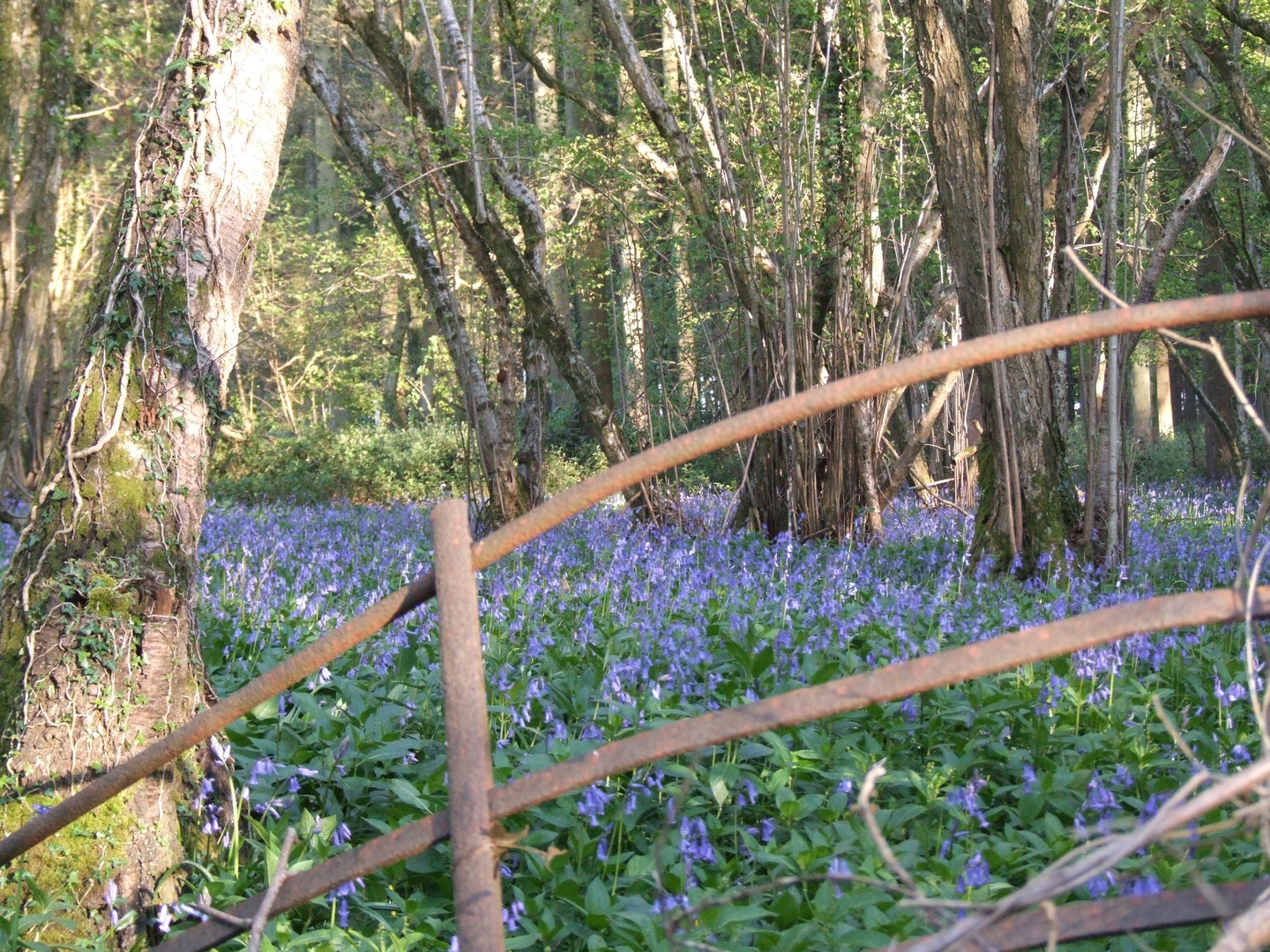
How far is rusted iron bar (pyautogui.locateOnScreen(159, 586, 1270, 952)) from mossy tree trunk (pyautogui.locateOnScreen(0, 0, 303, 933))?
1737 mm

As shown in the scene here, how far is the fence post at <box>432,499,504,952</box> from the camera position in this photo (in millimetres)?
1538

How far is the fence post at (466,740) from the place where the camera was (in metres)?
1.54

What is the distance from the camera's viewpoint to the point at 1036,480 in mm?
6867

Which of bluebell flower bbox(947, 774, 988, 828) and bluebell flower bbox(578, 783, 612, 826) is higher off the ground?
bluebell flower bbox(578, 783, 612, 826)

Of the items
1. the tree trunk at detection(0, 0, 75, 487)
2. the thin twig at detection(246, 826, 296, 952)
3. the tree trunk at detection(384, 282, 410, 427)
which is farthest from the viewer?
the tree trunk at detection(384, 282, 410, 427)

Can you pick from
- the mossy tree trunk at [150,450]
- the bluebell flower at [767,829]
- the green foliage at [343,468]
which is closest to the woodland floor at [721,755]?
the bluebell flower at [767,829]

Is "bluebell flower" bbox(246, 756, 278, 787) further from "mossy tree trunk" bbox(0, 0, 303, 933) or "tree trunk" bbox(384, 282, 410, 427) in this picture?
"tree trunk" bbox(384, 282, 410, 427)

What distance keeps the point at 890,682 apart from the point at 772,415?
0.39m

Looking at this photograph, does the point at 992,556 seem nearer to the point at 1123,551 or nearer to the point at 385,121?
the point at 1123,551

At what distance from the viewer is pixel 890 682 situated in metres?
1.36

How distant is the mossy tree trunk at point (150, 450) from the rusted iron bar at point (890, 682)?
174 centimetres

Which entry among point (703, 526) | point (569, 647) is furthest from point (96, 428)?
point (703, 526)

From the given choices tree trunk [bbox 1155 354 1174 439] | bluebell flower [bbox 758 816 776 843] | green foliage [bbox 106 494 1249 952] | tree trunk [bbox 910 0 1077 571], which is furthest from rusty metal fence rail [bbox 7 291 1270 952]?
Result: tree trunk [bbox 1155 354 1174 439]

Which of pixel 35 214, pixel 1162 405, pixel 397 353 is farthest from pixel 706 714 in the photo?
pixel 1162 405
